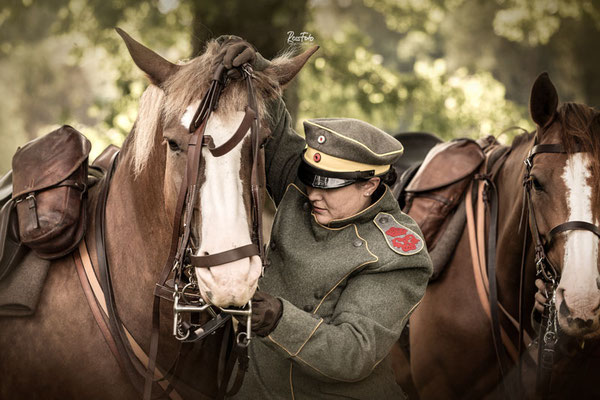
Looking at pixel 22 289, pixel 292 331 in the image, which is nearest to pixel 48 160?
pixel 22 289

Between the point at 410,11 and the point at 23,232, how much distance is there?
8954 millimetres

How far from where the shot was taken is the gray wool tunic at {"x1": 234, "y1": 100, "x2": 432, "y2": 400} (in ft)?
7.41

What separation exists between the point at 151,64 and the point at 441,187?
2.15 metres

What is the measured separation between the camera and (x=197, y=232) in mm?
2033

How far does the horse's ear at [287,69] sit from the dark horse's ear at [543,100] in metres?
1.39

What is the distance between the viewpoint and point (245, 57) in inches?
87.8

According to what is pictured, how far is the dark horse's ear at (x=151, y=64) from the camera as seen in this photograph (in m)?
2.22

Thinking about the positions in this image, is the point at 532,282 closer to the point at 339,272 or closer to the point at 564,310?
the point at 564,310

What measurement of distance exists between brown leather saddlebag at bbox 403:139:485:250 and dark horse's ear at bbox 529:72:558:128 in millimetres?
593

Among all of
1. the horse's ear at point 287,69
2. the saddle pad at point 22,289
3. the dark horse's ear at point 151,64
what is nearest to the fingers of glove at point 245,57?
the horse's ear at point 287,69

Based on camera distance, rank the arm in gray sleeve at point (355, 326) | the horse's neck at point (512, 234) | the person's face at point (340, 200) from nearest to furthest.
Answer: the arm in gray sleeve at point (355, 326) → the person's face at point (340, 200) → the horse's neck at point (512, 234)

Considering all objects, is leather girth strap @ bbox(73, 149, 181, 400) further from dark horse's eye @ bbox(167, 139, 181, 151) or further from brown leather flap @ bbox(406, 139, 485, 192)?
brown leather flap @ bbox(406, 139, 485, 192)

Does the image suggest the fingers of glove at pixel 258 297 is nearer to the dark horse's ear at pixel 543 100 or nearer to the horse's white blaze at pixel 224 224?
the horse's white blaze at pixel 224 224

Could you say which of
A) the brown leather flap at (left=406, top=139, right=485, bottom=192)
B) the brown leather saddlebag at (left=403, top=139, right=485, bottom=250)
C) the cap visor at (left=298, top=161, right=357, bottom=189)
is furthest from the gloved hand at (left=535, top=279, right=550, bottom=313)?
the cap visor at (left=298, top=161, right=357, bottom=189)
